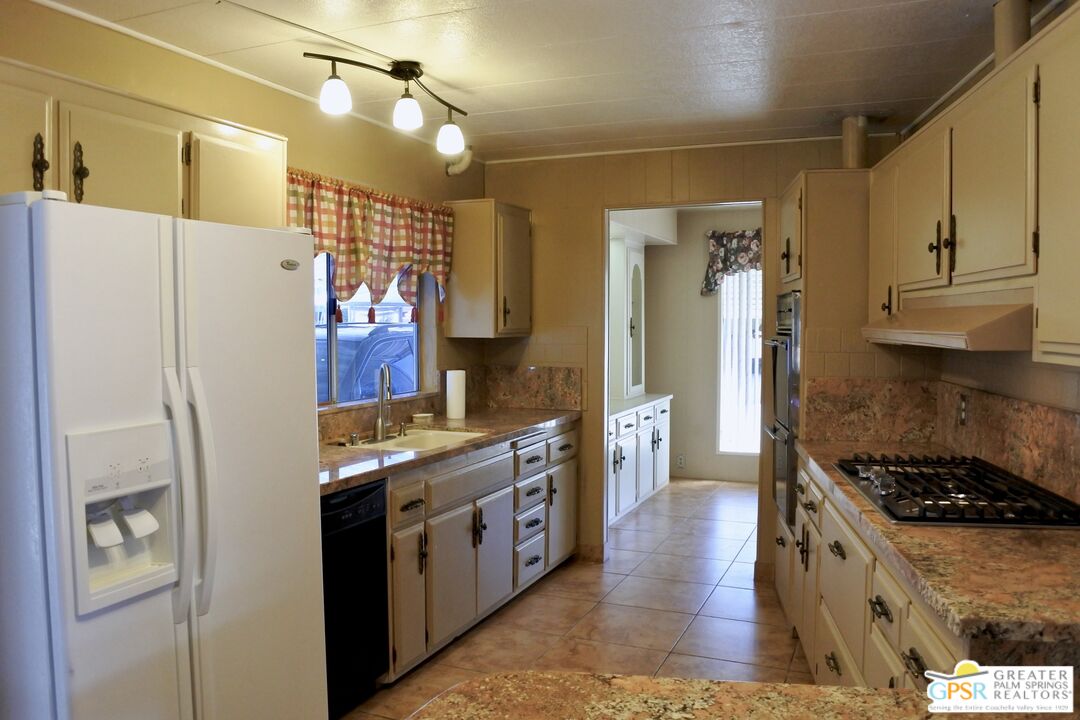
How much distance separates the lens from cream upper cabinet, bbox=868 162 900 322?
3.21 metres

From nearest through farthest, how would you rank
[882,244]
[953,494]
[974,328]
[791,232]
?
[974,328] < [953,494] < [882,244] < [791,232]

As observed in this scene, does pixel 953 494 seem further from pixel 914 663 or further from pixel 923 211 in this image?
pixel 923 211

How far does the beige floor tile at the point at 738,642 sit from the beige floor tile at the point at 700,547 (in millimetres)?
1119

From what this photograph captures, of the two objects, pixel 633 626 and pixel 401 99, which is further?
pixel 633 626

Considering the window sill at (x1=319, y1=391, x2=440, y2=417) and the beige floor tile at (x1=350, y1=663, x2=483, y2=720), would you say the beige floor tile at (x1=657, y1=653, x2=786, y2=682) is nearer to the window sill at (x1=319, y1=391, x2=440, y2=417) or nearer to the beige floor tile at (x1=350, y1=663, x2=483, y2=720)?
the beige floor tile at (x1=350, y1=663, x2=483, y2=720)

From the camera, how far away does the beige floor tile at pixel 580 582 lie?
170 inches

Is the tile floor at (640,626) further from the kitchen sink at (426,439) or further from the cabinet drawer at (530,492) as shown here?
the kitchen sink at (426,439)

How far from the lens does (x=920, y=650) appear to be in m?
1.70

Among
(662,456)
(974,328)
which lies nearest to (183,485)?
(974,328)

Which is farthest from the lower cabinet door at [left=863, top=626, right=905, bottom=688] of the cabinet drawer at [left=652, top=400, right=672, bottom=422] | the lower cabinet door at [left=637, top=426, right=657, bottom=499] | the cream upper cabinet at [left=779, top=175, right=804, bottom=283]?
the cabinet drawer at [left=652, top=400, right=672, bottom=422]

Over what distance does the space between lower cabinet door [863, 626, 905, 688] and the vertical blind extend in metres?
4.95

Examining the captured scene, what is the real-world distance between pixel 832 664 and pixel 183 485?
2090 millimetres

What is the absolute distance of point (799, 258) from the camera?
3713 mm

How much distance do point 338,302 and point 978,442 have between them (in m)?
2.77
